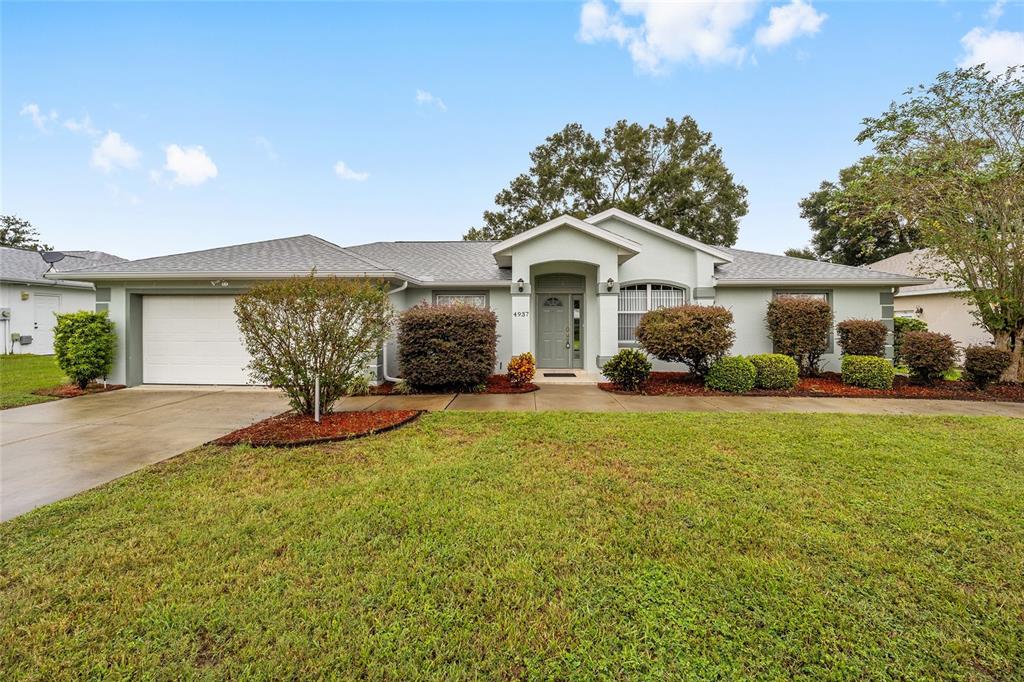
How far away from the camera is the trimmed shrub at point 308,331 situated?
5.79m

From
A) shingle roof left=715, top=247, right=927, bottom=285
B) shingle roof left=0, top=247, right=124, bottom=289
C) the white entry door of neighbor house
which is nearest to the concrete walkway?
shingle roof left=715, top=247, right=927, bottom=285

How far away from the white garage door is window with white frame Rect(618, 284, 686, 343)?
993cm

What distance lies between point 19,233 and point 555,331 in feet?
179

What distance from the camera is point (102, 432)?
227 inches

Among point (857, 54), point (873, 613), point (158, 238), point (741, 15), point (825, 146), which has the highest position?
point (741, 15)

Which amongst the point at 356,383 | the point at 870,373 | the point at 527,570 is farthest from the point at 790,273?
the point at 527,570

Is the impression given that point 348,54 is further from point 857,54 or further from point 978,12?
point 978,12

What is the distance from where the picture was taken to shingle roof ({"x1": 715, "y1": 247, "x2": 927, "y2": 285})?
36.2ft

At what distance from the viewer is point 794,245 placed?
36031 millimetres

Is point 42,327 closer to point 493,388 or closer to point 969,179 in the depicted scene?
point 493,388

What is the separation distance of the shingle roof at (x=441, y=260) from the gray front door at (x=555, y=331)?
1553 mm

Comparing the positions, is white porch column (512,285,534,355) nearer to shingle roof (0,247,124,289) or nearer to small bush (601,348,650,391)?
small bush (601,348,650,391)

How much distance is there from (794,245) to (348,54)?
128 feet

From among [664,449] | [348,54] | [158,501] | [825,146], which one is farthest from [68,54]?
[825,146]
